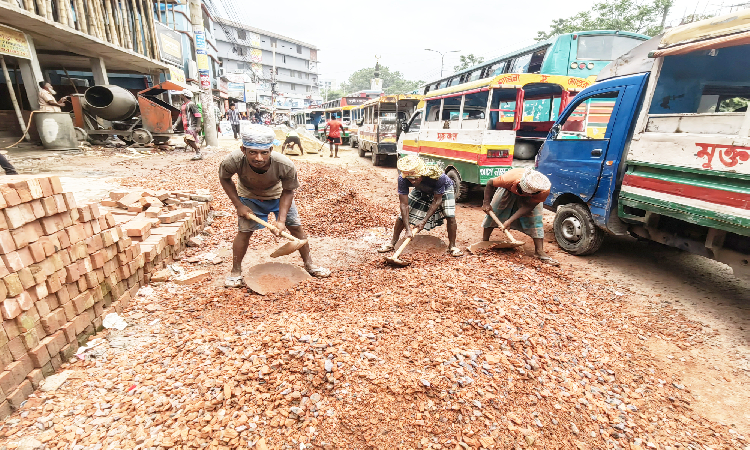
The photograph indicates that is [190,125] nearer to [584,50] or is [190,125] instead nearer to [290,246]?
[290,246]

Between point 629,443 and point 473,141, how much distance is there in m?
5.41

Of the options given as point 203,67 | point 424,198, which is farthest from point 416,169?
point 203,67

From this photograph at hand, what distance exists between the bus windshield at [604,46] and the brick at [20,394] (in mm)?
10242

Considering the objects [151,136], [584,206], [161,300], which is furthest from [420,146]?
[151,136]

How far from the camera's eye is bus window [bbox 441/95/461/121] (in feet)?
23.8

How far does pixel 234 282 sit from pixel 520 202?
11.4ft

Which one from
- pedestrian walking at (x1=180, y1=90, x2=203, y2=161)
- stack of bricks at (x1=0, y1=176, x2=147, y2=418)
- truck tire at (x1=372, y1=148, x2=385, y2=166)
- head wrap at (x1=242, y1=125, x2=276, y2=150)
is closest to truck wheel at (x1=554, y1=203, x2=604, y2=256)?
head wrap at (x1=242, y1=125, x2=276, y2=150)

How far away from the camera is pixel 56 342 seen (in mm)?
2217

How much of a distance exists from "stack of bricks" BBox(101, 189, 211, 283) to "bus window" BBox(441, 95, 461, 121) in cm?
527

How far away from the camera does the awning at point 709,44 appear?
8.84 feet

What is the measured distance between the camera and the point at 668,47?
10.7ft

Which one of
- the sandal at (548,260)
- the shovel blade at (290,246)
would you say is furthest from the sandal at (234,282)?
the sandal at (548,260)

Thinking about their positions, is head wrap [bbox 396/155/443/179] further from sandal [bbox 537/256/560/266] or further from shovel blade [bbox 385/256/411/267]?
sandal [bbox 537/256/560/266]

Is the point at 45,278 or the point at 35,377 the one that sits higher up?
the point at 45,278
